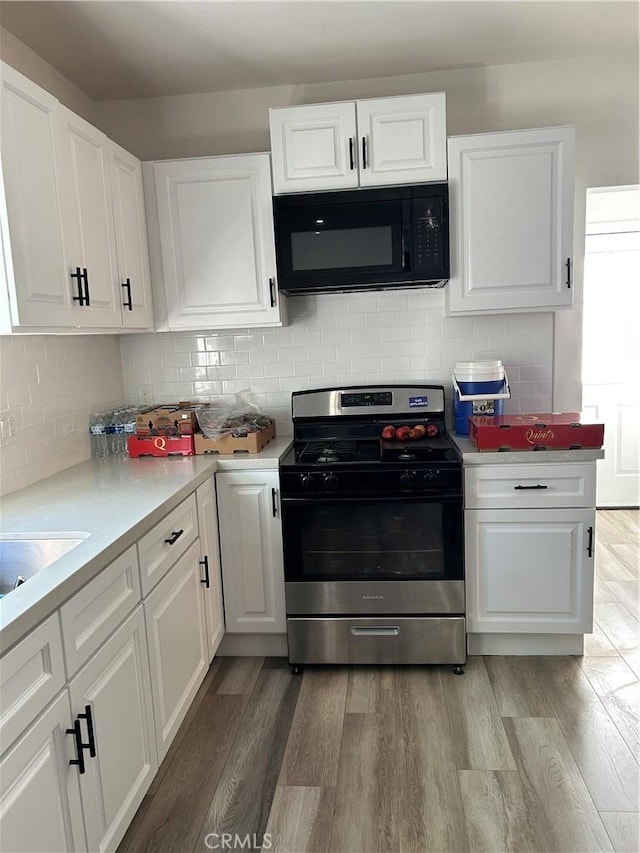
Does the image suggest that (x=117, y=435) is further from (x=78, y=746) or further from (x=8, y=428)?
(x=78, y=746)

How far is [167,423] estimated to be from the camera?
271 cm

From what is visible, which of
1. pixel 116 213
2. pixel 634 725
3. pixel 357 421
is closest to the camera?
pixel 634 725

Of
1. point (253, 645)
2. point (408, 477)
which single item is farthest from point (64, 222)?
point (253, 645)

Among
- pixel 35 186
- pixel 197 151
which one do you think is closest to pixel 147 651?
pixel 35 186

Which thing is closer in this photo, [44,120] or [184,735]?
[44,120]

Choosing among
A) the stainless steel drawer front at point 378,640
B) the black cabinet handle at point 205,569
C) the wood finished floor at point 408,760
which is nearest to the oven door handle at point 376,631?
the stainless steel drawer front at point 378,640

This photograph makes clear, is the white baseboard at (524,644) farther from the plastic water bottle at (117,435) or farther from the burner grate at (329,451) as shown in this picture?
the plastic water bottle at (117,435)

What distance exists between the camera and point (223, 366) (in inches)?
121

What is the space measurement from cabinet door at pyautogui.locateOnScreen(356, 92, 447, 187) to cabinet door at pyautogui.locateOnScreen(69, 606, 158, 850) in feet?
6.50

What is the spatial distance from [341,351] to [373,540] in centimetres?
101

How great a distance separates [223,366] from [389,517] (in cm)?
121

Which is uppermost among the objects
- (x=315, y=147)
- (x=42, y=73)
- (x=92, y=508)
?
(x=42, y=73)

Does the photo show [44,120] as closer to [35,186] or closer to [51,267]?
[35,186]

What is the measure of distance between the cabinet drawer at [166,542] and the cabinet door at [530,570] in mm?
1123
